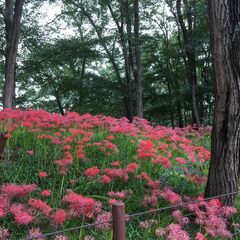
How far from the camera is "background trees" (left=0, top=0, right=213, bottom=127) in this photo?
16594mm

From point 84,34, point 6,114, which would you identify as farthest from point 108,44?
point 6,114

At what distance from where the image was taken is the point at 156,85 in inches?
853

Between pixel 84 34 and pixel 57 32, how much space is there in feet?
13.3

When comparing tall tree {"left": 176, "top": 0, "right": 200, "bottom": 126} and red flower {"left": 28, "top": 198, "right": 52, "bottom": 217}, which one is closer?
red flower {"left": 28, "top": 198, "right": 52, "bottom": 217}

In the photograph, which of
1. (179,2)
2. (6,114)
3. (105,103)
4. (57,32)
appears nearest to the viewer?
(6,114)

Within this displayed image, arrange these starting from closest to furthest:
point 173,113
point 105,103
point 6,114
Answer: point 6,114 < point 105,103 < point 173,113

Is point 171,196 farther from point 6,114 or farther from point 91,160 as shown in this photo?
point 6,114

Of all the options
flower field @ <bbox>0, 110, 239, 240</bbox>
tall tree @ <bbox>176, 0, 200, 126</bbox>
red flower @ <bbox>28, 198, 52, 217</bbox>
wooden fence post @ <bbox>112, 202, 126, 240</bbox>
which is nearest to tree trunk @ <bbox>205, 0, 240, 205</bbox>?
flower field @ <bbox>0, 110, 239, 240</bbox>

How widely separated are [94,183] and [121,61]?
16.1 metres

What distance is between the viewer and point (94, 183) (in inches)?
185

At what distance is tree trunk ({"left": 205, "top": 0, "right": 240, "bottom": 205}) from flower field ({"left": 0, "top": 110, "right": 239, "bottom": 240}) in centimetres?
46

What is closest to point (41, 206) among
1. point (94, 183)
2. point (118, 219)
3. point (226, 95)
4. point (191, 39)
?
point (118, 219)

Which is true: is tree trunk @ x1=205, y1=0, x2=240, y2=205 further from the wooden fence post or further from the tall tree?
the tall tree

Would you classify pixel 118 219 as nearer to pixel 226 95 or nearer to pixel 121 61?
pixel 226 95
